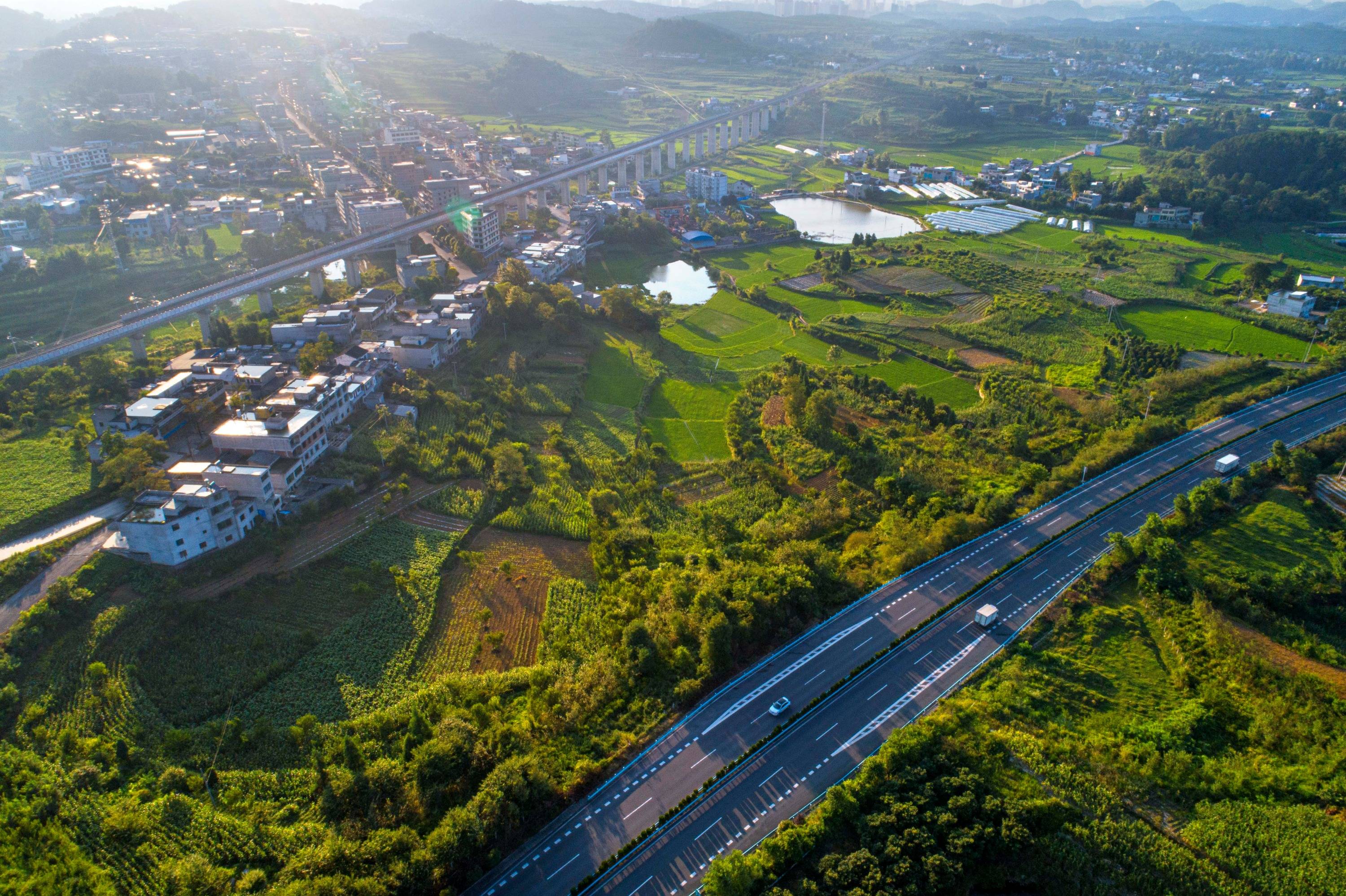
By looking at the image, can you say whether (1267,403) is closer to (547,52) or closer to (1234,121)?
(1234,121)

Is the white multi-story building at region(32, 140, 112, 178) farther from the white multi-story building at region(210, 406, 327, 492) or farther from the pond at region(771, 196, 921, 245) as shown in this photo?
the pond at region(771, 196, 921, 245)

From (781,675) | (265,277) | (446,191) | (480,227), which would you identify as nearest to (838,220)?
(480,227)

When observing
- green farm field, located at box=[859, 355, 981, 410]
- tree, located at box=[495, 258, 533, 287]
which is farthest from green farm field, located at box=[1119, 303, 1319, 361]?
tree, located at box=[495, 258, 533, 287]

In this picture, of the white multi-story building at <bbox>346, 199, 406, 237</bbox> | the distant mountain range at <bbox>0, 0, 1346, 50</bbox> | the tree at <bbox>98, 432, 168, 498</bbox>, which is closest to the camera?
the tree at <bbox>98, 432, 168, 498</bbox>

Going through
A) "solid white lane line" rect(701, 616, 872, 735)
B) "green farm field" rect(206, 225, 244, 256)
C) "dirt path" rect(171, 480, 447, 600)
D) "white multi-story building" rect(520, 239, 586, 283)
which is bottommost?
"dirt path" rect(171, 480, 447, 600)

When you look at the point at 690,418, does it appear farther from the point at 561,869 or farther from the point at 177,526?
the point at 561,869
